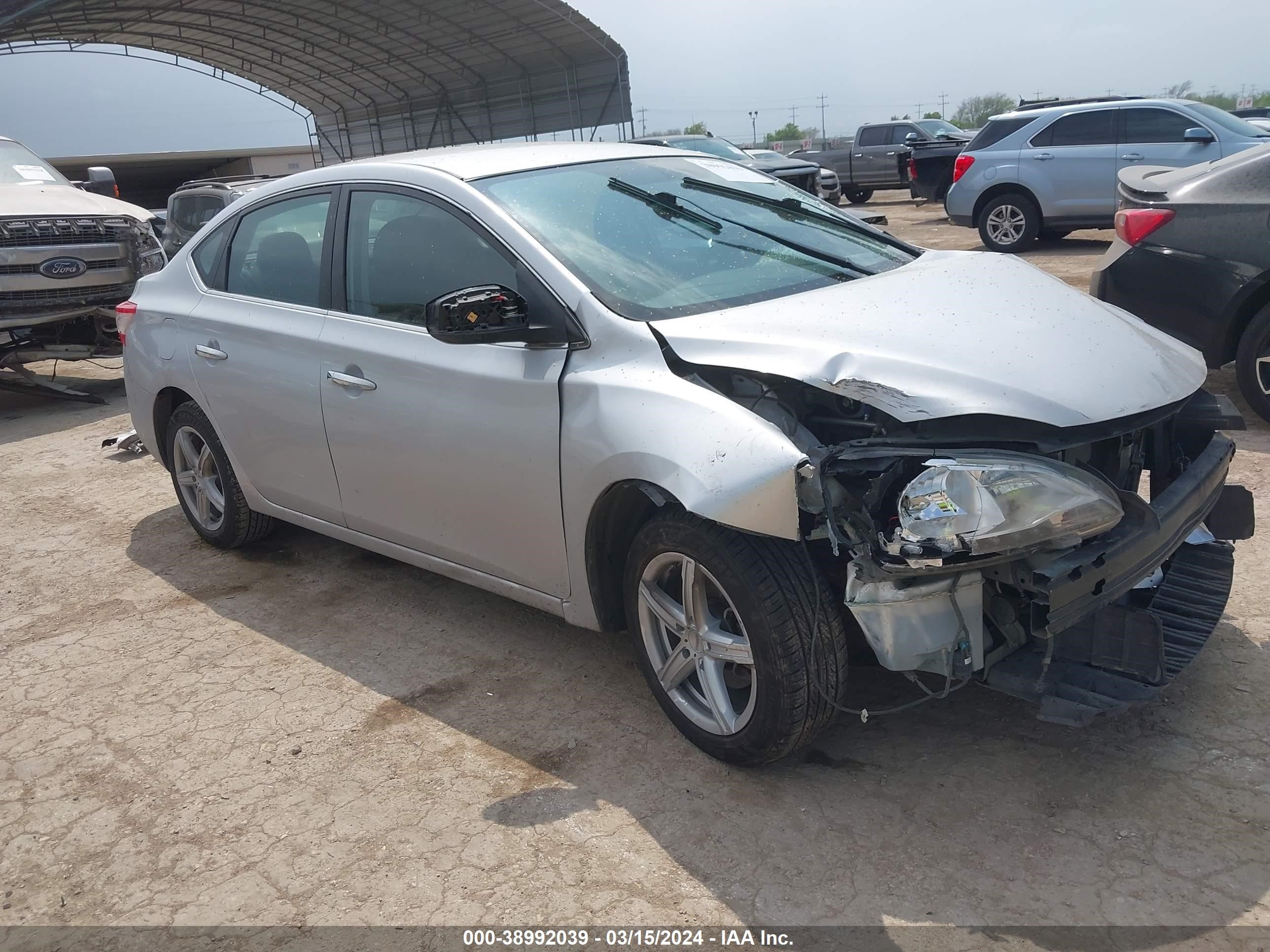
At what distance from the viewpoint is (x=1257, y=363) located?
5.53 m

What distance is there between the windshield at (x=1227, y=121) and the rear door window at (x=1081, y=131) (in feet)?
2.80

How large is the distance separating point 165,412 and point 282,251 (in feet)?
4.32

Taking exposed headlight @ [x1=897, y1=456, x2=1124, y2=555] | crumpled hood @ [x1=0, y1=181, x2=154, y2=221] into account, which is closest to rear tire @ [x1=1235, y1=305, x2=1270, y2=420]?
exposed headlight @ [x1=897, y1=456, x2=1124, y2=555]

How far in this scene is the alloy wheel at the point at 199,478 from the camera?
511cm

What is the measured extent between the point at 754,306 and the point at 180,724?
7.91 ft

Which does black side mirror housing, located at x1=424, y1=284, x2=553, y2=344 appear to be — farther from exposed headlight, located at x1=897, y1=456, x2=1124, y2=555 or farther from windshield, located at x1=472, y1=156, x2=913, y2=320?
exposed headlight, located at x1=897, y1=456, x2=1124, y2=555

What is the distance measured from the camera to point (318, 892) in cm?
278

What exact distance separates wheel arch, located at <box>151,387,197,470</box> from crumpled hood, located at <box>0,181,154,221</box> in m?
4.47

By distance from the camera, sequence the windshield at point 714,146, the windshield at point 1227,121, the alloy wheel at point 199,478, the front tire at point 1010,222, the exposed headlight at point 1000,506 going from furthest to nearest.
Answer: the windshield at point 714,146 → the front tire at point 1010,222 → the windshield at point 1227,121 → the alloy wheel at point 199,478 → the exposed headlight at point 1000,506

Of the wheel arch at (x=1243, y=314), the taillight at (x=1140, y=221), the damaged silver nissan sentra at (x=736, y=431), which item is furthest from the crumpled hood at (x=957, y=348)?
the taillight at (x=1140, y=221)

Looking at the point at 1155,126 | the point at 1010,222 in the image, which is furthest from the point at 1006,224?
the point at 1155,126

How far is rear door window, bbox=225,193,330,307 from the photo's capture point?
4.24 meters

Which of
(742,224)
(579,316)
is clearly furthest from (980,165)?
(579,316)

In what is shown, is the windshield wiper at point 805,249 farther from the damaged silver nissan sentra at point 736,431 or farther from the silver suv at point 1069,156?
the silver suv at point 1069,156
